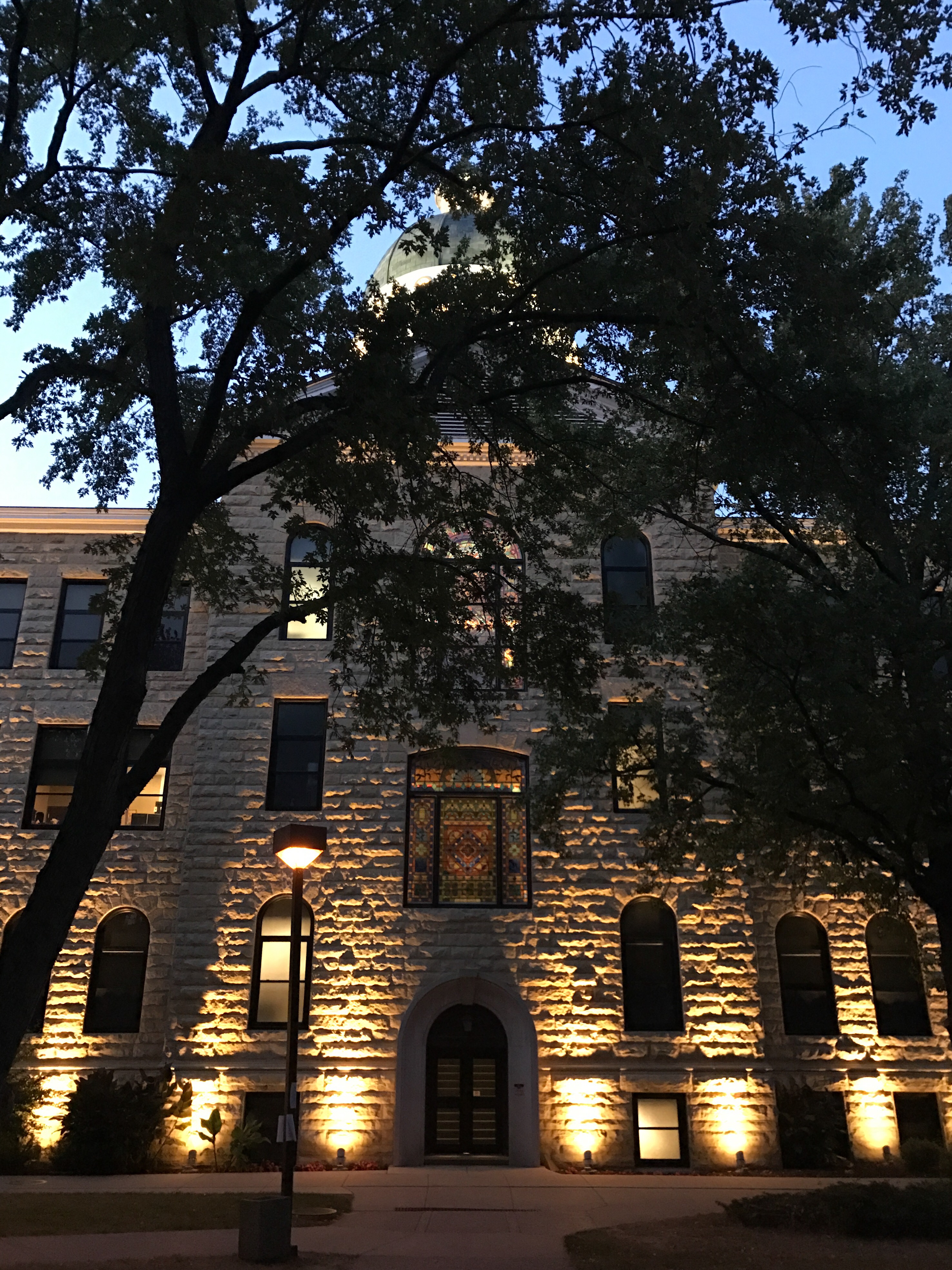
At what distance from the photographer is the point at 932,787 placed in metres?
12.9

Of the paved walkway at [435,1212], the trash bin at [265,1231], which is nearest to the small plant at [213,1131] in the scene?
the paved walkway at [435,1212]

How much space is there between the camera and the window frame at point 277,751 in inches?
733

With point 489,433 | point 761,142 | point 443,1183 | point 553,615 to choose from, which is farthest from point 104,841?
point 443,1183

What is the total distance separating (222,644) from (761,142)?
43.4 feet

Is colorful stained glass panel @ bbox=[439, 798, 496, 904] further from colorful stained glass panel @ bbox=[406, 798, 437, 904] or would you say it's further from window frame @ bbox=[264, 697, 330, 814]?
window frame @ bbox=[264, 697, 330, 814]

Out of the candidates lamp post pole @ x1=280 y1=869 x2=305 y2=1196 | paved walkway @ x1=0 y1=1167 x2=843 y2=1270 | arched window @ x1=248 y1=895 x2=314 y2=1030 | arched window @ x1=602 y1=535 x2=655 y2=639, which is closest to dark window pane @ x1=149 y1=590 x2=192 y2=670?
arched window @ x1=248 y1=895 x2=314 y2=1030

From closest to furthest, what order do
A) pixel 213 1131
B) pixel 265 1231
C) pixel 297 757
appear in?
pixel 265 1231 < pixel 213 1131 < pixel 297 757

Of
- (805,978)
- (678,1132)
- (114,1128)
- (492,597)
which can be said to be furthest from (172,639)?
(805,978)

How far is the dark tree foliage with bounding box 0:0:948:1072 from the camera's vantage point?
8805 mm

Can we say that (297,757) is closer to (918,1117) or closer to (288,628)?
(288,628)

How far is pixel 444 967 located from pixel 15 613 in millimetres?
10649

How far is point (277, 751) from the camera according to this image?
62.8ft

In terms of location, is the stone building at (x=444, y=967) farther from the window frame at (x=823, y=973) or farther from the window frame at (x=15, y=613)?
the window frame at (x=15, y=613)

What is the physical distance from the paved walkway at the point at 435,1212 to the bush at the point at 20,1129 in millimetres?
457
